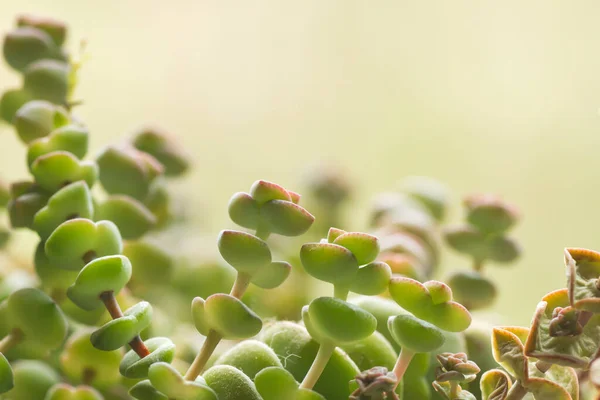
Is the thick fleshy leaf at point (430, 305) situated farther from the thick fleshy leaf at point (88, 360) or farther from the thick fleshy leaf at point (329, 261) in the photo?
the thick fleshy leaf at point (88, 360)

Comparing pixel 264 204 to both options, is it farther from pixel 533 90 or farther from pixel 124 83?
pixel 124 83

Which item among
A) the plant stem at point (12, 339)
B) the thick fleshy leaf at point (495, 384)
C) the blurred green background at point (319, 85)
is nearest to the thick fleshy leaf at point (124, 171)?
the plant stem at point (12, 339)

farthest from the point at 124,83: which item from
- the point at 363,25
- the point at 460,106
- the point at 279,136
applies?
the point at 460,106

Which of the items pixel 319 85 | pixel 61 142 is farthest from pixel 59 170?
pixel 319 85

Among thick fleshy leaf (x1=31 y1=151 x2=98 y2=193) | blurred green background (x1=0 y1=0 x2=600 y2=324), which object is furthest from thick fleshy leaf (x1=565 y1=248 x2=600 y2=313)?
blurred green background (x1=0 y1=0 x2=600 y2=324)

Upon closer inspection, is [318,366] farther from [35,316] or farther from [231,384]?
[35,316]

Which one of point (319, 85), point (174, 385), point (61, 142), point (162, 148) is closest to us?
point (174, 385)
